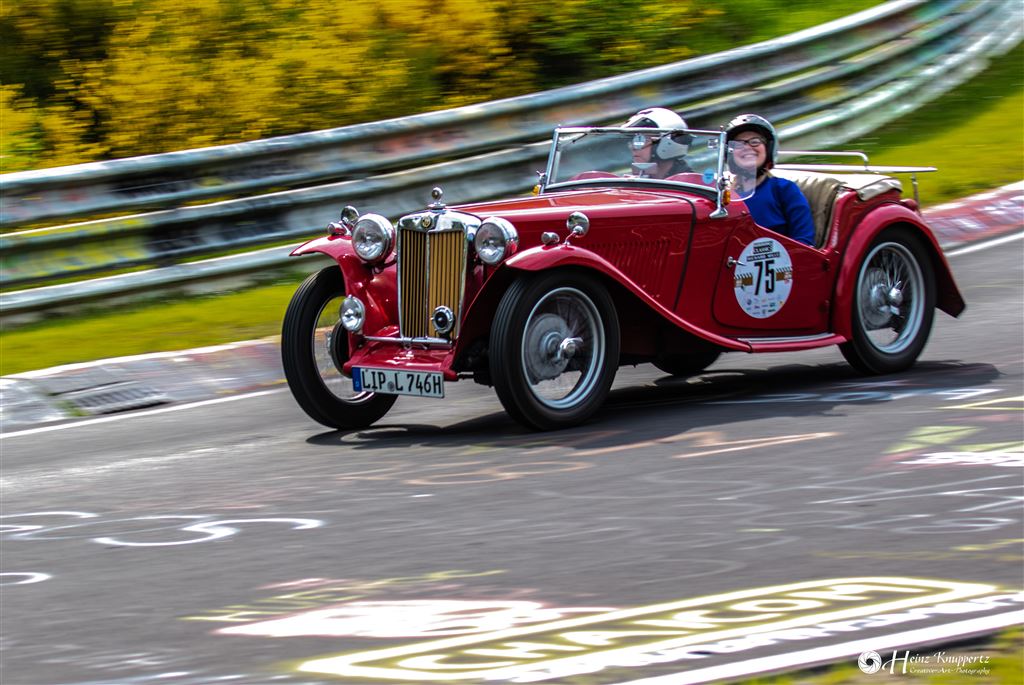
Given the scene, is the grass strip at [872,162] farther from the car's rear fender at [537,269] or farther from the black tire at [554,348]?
the black tire at [554,348]

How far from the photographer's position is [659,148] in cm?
828

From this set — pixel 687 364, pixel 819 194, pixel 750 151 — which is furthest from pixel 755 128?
pixel 687 364

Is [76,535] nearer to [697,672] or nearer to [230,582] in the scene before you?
[230,582]

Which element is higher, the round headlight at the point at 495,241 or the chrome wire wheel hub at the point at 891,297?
the round headlight at the point at 495,241

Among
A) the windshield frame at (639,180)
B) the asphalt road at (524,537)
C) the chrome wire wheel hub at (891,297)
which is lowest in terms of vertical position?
the asphalt road at (524,537)

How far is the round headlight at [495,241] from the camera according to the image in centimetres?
704

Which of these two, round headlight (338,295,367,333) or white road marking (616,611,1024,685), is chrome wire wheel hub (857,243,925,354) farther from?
white road marking (616,611,1024,685)

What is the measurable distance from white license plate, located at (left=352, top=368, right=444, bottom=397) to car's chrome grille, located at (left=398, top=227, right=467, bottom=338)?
0.91ft

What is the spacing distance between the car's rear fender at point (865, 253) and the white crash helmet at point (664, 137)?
1064 mm

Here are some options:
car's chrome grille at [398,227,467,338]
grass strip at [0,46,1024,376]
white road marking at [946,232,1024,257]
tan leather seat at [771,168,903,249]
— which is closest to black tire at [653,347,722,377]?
tan leather seat at [771,168,903,249]

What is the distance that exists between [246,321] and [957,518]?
5.62 meters

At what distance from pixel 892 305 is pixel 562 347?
2340mm

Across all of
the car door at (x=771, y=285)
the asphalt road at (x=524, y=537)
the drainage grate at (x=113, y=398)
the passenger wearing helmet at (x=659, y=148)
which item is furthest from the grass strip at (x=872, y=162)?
the car door at (x=771, y=285)

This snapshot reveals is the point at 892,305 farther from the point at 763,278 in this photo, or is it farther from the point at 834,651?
the point at 834,651
